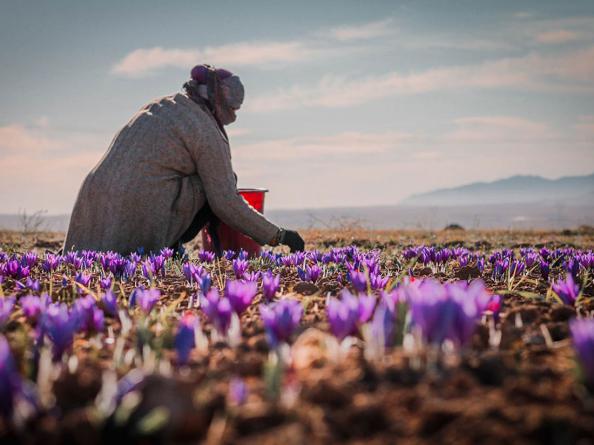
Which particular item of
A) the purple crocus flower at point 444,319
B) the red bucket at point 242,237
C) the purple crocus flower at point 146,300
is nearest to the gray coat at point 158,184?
the red bucket at point 242,237

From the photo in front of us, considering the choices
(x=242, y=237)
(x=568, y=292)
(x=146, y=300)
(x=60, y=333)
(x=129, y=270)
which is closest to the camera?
(x=60, y=333)

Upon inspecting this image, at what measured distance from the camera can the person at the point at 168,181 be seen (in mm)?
4699

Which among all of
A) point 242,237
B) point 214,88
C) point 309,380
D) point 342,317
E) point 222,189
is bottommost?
point 309,380

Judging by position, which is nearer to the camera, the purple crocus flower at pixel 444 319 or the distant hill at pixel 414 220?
the purple crocus flower at pixel 444 319

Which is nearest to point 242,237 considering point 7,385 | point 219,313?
point 219,313

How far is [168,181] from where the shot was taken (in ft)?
16.0

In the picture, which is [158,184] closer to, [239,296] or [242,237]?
[242,237]

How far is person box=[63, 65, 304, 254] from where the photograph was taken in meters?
4.70

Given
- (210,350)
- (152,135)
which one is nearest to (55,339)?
(210,350)

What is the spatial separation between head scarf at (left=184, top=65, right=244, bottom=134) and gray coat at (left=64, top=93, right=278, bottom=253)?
18 cm

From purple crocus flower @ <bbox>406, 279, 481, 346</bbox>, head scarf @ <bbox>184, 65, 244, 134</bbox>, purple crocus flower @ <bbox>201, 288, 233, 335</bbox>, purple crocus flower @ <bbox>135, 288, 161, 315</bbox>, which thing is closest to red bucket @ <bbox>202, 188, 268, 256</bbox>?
head scarf @ <bbox>184, 65, 244, 134</bbox>

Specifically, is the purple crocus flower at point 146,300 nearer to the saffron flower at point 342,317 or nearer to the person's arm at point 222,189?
the saffron flower at point 342,317

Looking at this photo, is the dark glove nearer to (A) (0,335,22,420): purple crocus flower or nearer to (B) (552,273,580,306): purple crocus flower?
(B) (552,273,580,306): purple crocus flower

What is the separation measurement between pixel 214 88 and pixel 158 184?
0.97 meters
